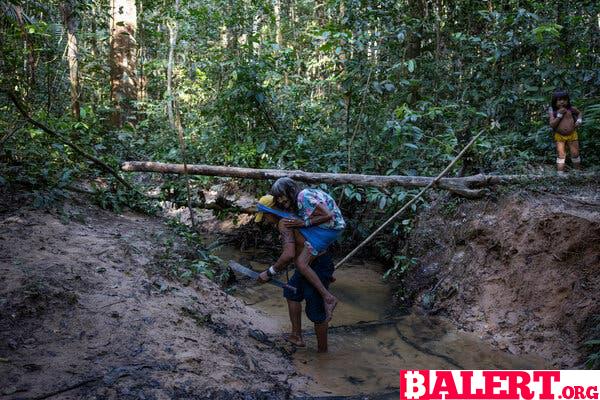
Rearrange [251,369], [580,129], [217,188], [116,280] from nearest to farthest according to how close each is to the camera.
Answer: [251,369]
[116,280]
[580,129]
[217,188]

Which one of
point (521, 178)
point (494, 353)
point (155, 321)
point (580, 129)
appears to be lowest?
point (494, 353)

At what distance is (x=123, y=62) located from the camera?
11.6 meters

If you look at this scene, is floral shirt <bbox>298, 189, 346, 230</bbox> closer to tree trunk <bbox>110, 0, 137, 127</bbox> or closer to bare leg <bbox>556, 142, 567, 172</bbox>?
bare leg <bbox>556, 142, 567, 172</bbox>

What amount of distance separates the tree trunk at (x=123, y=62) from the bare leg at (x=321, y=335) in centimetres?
852

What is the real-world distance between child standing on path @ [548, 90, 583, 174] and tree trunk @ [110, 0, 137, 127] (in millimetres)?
9037

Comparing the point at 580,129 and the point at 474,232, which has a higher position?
the point at 580,129

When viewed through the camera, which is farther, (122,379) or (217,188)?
(217,188)

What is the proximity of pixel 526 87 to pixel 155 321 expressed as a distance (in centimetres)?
778

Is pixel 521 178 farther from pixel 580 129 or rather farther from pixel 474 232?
pixel 580 129

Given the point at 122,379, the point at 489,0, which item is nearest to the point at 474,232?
the point at 122,379

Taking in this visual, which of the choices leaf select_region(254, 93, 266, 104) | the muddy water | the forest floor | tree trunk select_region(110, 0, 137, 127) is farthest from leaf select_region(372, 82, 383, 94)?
tree trunk select_region(110, 0, 137, 127)

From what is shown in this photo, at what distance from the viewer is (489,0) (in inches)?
378

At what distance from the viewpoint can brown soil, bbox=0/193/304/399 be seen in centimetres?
301

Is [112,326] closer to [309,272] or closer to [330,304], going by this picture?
[309,272]
